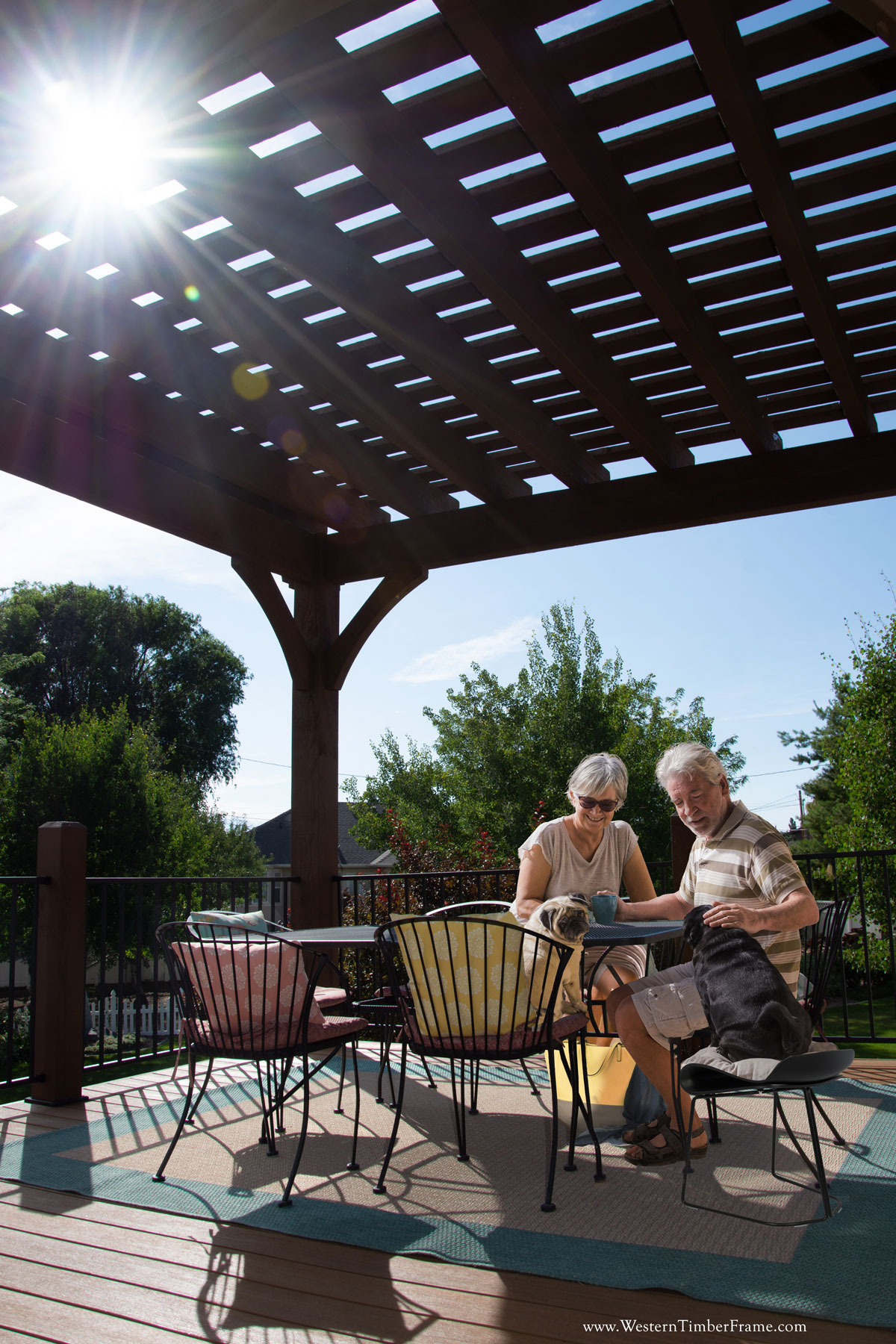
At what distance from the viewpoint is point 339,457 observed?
4590mm

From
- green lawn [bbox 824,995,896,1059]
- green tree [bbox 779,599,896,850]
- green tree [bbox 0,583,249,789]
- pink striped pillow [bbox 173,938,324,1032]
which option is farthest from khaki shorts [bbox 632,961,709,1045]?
green tree [bbox 0,583,249,789]

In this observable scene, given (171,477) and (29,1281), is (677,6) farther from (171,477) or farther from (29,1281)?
(29,1281)

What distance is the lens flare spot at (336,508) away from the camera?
5168 mm

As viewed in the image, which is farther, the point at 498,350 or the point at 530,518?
the point at 530,518

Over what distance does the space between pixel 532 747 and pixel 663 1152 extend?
13.0 metres

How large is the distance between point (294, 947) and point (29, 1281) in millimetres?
1069

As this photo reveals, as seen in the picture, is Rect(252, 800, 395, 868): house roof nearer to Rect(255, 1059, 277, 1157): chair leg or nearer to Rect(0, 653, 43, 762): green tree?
Rect(0, 653, 43, 762): green tree

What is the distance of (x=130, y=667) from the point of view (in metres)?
27.3

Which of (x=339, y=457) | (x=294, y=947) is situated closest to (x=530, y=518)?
(x=339, y=457)

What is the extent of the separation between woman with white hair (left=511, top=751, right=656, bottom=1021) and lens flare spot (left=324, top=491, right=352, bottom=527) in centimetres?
247

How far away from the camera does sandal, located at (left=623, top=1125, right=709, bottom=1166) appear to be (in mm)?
2775

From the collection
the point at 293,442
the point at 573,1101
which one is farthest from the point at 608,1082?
the point at 293,442

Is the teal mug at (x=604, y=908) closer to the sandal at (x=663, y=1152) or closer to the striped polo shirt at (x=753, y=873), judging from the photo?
the striped polo shirt at (x=753, y=873)

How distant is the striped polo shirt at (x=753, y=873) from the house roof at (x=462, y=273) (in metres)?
1.84
